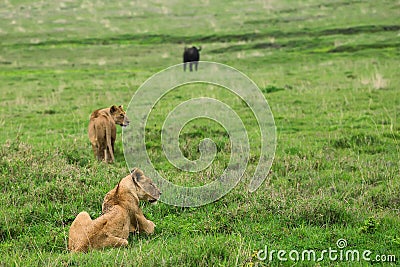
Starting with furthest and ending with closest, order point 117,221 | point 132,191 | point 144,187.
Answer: point 144,187, point 132,191, point 117,221

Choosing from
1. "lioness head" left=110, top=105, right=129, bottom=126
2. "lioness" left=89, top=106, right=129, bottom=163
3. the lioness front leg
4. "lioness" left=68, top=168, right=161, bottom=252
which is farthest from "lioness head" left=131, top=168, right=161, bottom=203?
"lioness head" left=110, top=105, right=129, bottom=126

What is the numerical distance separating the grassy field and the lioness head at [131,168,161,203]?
14.4 inches

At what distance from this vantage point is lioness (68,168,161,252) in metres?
6.03

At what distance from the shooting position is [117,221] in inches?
245

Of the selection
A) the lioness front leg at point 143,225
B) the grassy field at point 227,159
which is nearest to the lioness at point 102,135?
the grassy field at point 227,159

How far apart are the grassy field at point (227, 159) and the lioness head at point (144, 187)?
0.37 metres

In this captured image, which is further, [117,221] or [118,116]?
[118,116]

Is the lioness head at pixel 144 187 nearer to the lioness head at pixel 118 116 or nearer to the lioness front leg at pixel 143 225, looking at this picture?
the lioness front leg at pixel 143 225

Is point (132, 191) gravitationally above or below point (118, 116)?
below

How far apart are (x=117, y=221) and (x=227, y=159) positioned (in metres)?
4.32

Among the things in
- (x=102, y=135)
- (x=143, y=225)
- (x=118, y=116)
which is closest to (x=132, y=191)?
(x=143, y=225)

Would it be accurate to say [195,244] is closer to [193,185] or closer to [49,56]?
[193,185]

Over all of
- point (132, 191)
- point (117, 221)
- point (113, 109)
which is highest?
point (113, 109)

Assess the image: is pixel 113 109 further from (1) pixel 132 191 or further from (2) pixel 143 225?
(2) pixel 143 225
